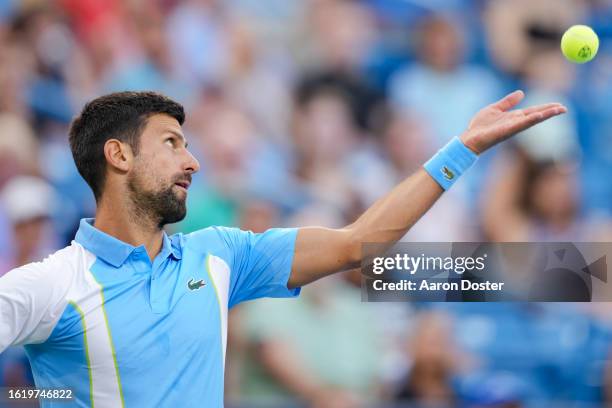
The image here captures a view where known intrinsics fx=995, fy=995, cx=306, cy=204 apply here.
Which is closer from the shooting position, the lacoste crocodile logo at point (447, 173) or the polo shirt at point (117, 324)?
the polo shirt at point (117, 324)

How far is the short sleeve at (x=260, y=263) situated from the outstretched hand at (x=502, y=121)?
2.74 feet

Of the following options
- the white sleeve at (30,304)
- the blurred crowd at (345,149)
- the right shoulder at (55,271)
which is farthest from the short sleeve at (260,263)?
the blurred crowd at (345,149)

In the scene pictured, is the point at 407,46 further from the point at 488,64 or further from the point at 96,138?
the point at 96,138

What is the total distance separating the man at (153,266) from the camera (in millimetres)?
3646

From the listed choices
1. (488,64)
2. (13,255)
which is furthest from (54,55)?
(488,64)

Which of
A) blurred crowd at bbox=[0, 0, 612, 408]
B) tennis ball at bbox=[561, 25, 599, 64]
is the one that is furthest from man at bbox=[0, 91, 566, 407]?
blurred crowd at bbox=[0, 0, 612, 408]

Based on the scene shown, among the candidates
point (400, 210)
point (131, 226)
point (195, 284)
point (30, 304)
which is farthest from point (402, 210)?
point (30, 304)

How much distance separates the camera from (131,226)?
3.96m

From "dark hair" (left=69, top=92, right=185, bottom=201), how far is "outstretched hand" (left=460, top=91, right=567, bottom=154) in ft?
4.01

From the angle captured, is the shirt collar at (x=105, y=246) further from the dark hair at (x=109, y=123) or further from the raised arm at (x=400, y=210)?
the raised arm at (x=400, y=210)

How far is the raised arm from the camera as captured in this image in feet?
12.7

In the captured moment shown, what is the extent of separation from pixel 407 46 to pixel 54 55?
11.2ft

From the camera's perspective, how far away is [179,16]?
32.4 feet

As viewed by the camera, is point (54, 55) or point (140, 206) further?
point (54, 55)
